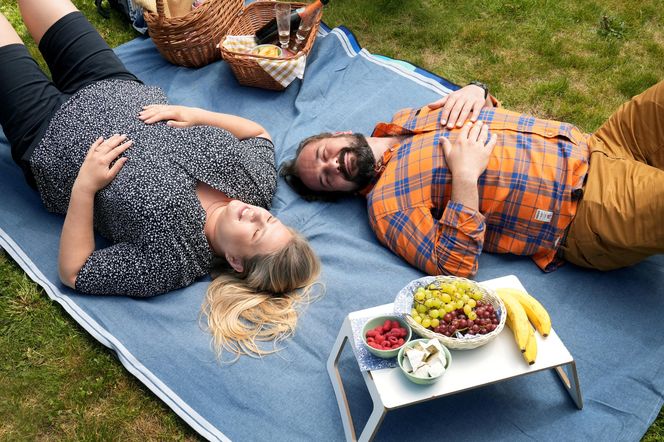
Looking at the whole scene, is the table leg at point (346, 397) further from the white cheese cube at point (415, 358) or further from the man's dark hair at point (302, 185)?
the man's dark hair at point (302, 185)

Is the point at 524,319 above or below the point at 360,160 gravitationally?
below

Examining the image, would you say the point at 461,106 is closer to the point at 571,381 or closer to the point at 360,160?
the point at 360,160

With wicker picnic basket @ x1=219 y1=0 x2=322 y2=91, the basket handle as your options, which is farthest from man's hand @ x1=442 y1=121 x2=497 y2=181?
the basket handle

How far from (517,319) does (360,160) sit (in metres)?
1.54

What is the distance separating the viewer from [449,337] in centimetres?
254

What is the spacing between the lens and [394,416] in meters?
2.92

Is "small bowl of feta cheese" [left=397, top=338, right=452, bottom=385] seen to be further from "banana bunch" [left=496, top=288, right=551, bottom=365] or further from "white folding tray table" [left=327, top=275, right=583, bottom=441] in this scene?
"banana bunch" [left=496, top=288, right=551, bottom=365]

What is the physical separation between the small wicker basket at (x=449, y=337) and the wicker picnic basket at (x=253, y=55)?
2550mm

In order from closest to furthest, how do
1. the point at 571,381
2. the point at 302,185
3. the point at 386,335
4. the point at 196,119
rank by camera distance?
the point at 386,335, the point at 571,381, the point at 196,119, the point at 302,185

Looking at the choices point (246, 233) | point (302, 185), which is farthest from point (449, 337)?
point (302, 185)

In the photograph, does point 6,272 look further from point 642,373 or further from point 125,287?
point 642,373

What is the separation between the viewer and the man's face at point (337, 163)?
373cm

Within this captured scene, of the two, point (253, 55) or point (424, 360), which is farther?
point (253, 55)

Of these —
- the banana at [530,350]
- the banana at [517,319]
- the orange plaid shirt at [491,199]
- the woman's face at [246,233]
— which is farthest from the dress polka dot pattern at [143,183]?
the banana at [530,350]
